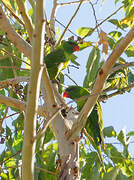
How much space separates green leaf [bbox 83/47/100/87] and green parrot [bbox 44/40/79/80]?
0.40 meters

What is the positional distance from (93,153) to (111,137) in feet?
0.85

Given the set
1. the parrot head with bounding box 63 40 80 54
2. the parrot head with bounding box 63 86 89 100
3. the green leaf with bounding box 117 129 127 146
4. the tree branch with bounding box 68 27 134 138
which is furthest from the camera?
the parrot head with bounding box 63 40 80 54

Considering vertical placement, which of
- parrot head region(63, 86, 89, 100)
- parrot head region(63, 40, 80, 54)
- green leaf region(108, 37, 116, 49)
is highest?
parrot head region(63, 40, 80, 54)

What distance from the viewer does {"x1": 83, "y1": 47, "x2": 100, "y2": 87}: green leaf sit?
7.89 feet

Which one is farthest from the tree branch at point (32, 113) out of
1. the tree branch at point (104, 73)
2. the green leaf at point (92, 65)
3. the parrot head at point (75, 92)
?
the parrot head at point (75, 92)

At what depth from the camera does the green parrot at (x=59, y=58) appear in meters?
2.89

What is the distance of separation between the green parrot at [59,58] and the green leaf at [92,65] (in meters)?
0.40

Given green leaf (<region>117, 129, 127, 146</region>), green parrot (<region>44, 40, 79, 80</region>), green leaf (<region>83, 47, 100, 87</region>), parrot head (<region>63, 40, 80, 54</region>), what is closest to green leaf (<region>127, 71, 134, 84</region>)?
green leaf (<region>83, 47, 100, 87</region>)

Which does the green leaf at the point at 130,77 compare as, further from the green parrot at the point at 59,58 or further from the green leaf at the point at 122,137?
the green parrot at the point at 59,58

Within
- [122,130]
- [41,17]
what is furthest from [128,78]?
[41,17]

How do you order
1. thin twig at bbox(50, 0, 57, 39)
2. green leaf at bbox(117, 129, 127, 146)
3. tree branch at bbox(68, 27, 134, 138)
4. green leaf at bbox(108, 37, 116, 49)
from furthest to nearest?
thin twig at bbox(50, 0, 57, 39) → green leaf at bbox(108, 37, 116, 49) → green leaf at bbox(117, 129, 127, 146) → tree branch at bbox(68, 27, 134, 138)

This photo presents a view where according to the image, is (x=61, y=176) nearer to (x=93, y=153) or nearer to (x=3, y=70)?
(x=93, y=153)

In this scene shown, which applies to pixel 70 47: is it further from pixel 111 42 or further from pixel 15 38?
pixel 15 38

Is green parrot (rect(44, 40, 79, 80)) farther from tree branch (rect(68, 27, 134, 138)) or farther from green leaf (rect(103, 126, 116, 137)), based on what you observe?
tree branch (rect(68, 27, 134, 138))
